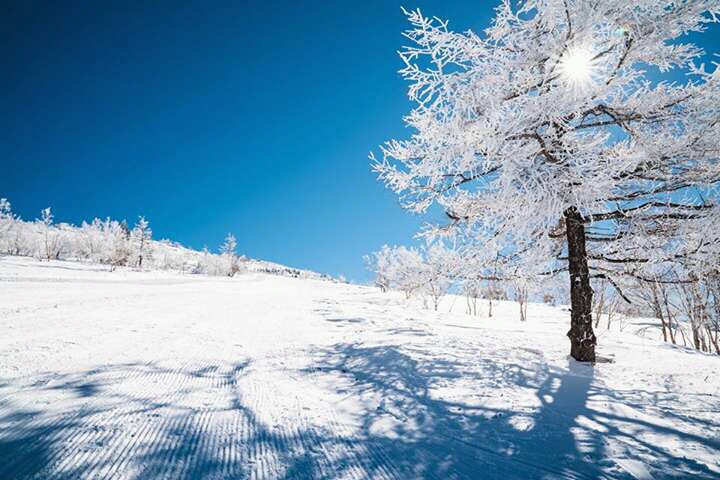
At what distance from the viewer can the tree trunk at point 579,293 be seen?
5.82 m

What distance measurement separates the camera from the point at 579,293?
233 inches

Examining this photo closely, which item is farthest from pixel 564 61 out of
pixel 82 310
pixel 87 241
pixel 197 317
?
pixel 87 241

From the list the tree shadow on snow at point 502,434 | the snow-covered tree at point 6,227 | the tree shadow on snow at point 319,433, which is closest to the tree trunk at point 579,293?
the tree shadow on snow at point 502,434

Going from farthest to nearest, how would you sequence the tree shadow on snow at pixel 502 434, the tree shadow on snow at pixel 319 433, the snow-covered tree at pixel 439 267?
the snow-covered tree at pixel 439 267 → the tree shadow on snow at pixel 502 434 → the tree shadow on snow at pixel 319 433

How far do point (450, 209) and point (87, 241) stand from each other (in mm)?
94849

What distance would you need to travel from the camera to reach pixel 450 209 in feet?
22.0

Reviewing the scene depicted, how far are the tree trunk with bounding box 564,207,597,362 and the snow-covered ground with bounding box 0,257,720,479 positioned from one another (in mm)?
510

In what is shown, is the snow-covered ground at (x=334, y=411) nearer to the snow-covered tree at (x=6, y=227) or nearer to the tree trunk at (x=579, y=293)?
the tree trunk at (x=579, y=293)

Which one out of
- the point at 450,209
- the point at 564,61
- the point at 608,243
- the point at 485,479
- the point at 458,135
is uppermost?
the point at 564,61

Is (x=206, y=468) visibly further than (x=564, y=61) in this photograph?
No

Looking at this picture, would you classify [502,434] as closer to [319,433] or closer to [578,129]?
[319,433]

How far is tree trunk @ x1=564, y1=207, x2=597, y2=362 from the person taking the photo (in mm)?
5820

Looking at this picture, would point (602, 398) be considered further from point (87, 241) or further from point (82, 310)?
point (87, 241)

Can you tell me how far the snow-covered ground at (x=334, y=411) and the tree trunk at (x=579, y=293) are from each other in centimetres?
51
